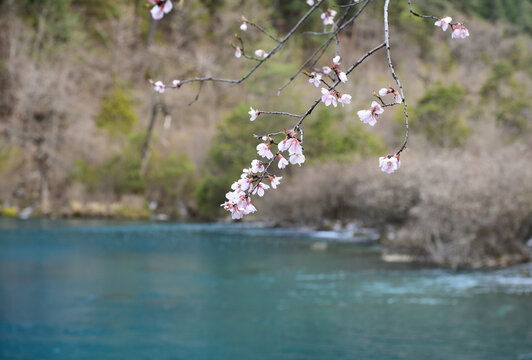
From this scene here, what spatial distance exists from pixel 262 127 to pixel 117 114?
15.5m

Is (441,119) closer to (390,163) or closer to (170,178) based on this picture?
(170,178)

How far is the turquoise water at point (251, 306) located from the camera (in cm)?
881

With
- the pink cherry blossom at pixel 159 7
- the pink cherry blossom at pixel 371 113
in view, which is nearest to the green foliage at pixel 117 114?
the pink cherry blossom at pixel 371 113

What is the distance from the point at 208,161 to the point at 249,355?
79.0ft

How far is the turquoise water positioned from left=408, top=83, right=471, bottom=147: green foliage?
14991 millimetres

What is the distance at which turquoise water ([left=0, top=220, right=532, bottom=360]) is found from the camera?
881cm

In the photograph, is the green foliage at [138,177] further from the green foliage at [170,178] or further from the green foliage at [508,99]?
the green foliage at [508,99]

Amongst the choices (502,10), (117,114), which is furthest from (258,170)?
(502,10)

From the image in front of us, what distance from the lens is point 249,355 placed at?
28.1ft

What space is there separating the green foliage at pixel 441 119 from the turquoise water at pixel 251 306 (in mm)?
14991

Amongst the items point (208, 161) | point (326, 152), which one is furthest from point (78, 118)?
point (326, 152)

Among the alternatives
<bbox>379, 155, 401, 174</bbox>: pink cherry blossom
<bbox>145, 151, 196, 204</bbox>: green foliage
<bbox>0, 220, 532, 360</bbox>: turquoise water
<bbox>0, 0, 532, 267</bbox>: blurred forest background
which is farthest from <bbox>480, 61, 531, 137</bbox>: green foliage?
<bbox>379, 155, 401, 174</bbox>: pink cherry blossom

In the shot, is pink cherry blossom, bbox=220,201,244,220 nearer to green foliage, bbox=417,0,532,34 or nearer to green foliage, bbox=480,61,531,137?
green foliage, bbox=480,61,531,137

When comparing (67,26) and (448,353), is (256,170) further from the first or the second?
(67,26)
